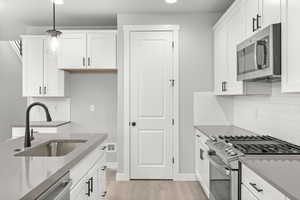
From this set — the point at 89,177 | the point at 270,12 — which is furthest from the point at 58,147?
the point at 270,12

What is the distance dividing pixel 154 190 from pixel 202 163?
78 centimetres

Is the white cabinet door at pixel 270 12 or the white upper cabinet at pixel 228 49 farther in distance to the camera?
the white upper cabinet at pixel 228 49

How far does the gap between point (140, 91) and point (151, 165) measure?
115 cm

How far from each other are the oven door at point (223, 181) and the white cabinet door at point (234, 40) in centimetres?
89

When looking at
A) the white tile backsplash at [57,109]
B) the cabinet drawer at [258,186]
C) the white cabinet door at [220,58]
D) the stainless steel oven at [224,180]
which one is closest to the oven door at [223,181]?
the stainless steel oven at [224,180]

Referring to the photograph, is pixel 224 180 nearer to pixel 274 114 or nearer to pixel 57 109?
pixel 274 114

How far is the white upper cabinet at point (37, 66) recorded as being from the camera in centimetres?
505

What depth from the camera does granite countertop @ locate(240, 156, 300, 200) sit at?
138 centimetres

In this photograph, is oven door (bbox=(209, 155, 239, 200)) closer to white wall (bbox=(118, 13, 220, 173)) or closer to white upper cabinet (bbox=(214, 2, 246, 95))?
white upper cabinet (bbox=(214, 2, 246, 95))

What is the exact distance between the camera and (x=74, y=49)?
491cm

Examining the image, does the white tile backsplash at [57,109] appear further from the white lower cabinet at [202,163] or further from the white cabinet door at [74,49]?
the white lower cabinet at [202,163]

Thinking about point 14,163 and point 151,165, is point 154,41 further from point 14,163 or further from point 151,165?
point 14,163

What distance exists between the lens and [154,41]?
4.66m

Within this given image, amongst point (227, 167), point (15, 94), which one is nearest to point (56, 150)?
point (227, 167)
